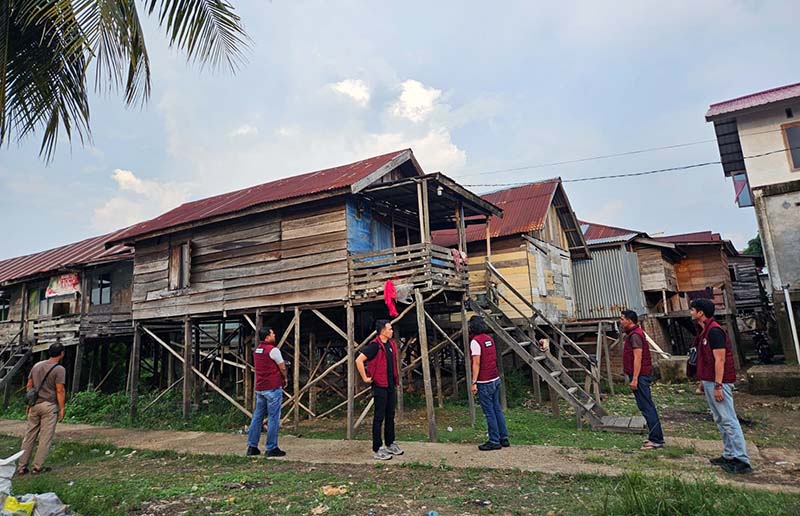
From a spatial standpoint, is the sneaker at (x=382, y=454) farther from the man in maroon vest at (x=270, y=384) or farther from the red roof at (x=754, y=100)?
the red roof at (x=754, y=100)

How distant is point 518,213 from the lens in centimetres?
1611

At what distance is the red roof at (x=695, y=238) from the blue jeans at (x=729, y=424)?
54.6 feet

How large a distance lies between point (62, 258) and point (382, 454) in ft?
64.7

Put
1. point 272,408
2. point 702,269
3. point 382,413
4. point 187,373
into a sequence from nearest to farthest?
point 382,413, point 272,408, point 187,373, point 702,269

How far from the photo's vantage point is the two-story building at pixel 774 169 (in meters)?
12.2

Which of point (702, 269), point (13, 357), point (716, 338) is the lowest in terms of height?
point (716, 338)

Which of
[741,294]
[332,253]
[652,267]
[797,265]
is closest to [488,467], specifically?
[332,253]

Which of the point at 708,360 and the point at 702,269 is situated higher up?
the point at 702,269

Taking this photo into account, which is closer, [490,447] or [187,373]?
[490,447]

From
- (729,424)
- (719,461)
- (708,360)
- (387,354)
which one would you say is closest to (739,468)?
(719,461)

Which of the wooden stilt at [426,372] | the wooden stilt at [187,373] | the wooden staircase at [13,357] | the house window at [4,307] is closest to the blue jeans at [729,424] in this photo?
the wooden stilt at [426,372]

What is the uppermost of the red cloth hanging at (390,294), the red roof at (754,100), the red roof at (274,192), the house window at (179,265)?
the red roof at (754,100)

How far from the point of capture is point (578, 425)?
882cm

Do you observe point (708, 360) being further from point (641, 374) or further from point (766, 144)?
point (766, 144)
